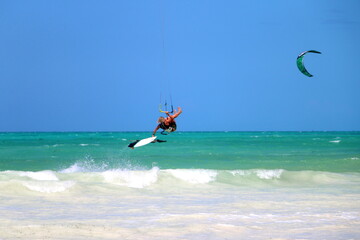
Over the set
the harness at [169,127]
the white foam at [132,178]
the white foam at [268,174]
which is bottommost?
the white foam at [268,174]

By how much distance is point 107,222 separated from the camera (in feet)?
33.7

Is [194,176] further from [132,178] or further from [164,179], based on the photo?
[132,178]

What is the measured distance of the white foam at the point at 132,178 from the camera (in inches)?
678

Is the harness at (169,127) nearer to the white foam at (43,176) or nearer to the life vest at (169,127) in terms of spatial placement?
the life vest at (169,127)

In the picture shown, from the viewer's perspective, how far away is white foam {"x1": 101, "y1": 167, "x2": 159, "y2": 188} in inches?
678

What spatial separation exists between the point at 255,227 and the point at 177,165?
20.0 m

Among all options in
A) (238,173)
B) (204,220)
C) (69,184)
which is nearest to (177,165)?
(238,173)

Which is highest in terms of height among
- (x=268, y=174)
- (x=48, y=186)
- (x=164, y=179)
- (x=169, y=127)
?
(x=169, y=127)

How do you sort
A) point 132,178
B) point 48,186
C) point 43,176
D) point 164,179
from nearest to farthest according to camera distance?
point 48,186 < point 132,178 < point 164,179 < point 43,176

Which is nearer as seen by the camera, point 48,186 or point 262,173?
point 48,186

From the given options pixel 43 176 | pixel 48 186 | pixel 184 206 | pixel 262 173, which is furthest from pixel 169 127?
pixel 262 173

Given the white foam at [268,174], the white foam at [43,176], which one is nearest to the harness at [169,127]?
the white foam at [43,176]

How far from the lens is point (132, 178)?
58.7ft

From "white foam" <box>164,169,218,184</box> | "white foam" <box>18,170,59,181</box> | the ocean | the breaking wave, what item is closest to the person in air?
the ocean
